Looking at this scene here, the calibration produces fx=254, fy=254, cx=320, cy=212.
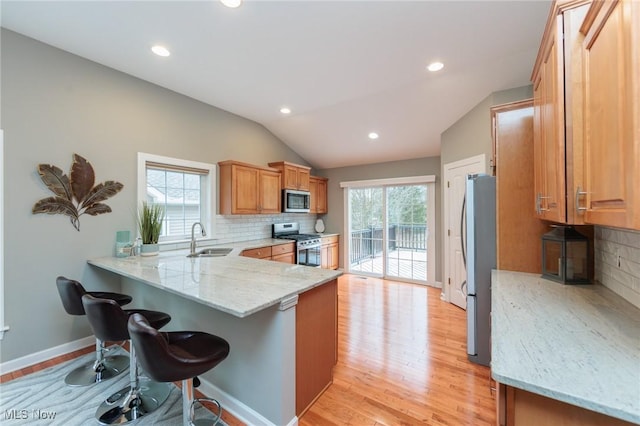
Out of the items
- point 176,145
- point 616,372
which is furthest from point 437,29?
point 176,145

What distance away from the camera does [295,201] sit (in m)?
5.00

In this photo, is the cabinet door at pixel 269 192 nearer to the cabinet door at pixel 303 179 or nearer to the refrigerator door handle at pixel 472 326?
the cabinet door at pixel 303 179

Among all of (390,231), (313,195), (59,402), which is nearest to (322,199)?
(313,195)

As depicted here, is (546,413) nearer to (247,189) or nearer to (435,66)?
(435,66)

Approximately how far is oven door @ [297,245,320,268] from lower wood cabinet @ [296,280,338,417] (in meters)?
2.62

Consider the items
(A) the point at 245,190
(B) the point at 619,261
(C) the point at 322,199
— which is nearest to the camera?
(B) the point at 619,261

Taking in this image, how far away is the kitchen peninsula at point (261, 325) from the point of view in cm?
150

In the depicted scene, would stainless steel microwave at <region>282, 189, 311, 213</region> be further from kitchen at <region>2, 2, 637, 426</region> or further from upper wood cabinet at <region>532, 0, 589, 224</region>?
upper wood cabinet at <region>532, 0, 589, 224</region>

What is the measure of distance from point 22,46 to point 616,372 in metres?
4.32

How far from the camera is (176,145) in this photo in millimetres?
3383

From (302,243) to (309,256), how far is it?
353 millimetres

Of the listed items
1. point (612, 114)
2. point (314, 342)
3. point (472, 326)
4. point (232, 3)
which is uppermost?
point (232, 3)

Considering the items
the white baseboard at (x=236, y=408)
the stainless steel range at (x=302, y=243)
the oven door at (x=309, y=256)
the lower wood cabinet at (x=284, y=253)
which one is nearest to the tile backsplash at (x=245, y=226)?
the stainless steel range at (x=302, y=243)

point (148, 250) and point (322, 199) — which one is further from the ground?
point (322, 199)
